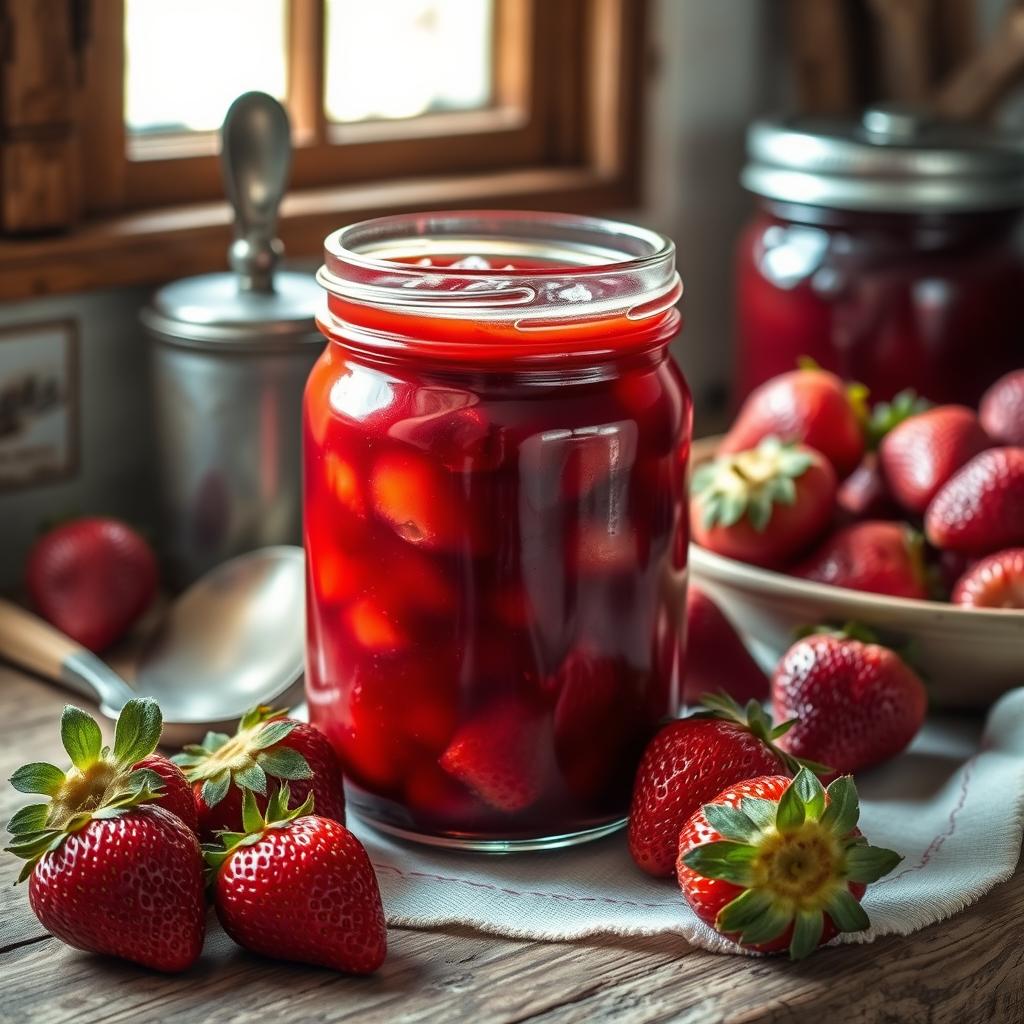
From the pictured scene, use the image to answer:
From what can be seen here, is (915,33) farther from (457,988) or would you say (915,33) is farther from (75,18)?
(457,988)

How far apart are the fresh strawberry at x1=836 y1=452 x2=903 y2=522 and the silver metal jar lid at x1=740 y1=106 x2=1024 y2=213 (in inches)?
11.7

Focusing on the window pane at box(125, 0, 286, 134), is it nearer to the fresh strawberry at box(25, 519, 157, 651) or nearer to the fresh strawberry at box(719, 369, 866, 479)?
the fresh strawberry at box(25, 519, 157, 651)

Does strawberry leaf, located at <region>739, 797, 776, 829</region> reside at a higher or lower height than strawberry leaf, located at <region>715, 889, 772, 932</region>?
higher

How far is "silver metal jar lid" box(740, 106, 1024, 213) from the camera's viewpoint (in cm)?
134

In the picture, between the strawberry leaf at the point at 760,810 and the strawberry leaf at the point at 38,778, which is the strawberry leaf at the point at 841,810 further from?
the strawberry leaf at the point at 38,778

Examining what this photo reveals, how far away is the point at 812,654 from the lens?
0.96 m

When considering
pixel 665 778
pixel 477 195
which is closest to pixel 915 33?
pixel 477 195

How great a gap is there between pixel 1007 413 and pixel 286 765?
0.60 metres

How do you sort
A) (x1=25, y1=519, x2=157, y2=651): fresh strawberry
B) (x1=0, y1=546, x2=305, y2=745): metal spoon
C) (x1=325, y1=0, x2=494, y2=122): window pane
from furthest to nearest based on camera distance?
(x1=325, y1=0, x2=494, y2=122): window pane → (x1=25, y1=519, x2=157, y2=651): fresh strawberry → (x1=0, y1=546, x2=305, y2=745): metal spoon

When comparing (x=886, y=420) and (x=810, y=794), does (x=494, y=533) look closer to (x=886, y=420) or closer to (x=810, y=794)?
(x=810, y=794)

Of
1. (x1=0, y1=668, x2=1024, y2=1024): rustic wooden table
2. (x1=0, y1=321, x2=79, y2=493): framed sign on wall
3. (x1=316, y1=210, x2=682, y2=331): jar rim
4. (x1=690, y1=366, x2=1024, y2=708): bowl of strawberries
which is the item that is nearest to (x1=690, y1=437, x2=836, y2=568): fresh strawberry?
(x1=690, y1=366, x2=1024, y2=708): bowl of strawberries

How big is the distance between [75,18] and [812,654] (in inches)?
29.3

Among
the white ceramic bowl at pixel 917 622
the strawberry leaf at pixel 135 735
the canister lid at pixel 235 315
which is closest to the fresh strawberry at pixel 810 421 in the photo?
the white ceramic bowl at pixel 917 622

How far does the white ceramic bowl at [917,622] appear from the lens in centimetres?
100
